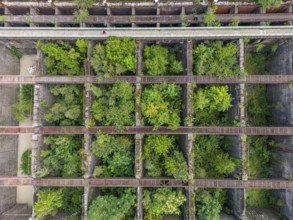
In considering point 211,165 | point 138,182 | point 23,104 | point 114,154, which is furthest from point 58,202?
point 211,165

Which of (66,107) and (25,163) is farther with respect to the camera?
(25,163)

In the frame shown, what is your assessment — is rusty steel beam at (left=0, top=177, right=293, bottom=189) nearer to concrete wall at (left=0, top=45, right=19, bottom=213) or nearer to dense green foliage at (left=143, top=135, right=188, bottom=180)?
dense green foliage at (left=143, top=135, right=188, bottom=180)

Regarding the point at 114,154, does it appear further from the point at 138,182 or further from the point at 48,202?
the point at 48,202

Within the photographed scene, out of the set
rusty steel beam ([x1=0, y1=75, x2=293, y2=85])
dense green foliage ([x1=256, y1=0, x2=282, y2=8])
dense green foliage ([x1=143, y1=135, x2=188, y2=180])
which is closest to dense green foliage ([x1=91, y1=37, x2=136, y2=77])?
rusty steel beam ([x1=0, y1=75, x2=293, y2=85])

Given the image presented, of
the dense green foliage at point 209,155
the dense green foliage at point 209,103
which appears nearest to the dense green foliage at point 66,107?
the dense green foliage at point 209,103

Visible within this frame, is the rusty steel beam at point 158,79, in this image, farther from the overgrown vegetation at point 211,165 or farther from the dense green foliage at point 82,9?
→ the overgrown vegetation at point 211,165

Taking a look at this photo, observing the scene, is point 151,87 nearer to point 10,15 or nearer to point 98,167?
point 98,167
